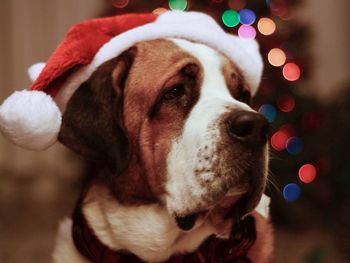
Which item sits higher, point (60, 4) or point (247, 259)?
point (247, 259)

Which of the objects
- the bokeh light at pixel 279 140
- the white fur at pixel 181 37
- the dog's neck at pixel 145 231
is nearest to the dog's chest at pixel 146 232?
the dog's neck at pixel 145 231

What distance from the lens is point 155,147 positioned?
1411mm

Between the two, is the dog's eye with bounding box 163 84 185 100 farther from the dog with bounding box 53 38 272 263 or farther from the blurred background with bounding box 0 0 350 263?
the blurred background with bounding box 0 0 350 263

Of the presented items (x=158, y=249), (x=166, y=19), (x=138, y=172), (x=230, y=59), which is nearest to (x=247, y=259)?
(x=158, y=249)

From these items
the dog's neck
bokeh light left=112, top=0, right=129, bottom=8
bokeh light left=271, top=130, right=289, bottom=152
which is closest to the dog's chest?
the dog's neck

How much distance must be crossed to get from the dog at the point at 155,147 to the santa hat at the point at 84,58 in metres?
0.06

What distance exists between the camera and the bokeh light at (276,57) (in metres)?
3.02

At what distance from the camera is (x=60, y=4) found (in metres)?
4.54

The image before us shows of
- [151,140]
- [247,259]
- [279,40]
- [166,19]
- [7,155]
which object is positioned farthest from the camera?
[7,155]

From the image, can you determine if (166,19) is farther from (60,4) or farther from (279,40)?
(60,4)

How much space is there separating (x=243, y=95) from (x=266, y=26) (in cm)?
151

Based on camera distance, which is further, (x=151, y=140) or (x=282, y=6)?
(x=282, y=6)

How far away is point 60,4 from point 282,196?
101 inches

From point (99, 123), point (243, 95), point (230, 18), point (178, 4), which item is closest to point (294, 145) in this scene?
point (230, 18)
